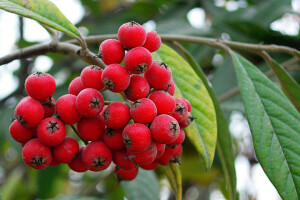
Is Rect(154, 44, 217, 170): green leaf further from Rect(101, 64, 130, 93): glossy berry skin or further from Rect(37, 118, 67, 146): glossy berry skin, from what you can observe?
Rect(37, 118, 67, 146): glossy berry skin

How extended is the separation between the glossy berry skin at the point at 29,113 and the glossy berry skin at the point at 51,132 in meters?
0.03

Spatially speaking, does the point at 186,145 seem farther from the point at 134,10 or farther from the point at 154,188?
the point at 134,10

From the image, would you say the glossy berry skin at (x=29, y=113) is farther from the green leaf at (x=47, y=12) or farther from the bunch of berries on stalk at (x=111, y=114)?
the green leaf at (x=47, y=12)

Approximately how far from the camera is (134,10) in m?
3.67

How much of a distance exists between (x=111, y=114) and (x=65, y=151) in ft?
0.73

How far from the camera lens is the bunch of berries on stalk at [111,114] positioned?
3.86ft

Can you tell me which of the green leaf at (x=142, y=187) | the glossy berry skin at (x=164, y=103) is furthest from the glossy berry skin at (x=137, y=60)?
the green leaf at (x=142, y=187)

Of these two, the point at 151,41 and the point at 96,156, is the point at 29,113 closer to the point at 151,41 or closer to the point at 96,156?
the point at 96,156

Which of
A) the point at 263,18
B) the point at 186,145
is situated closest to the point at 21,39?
the point at 186,145

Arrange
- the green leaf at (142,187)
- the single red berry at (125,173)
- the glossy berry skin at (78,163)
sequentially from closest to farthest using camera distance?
the glossy berry skin at (78,163), the single red berry at (125,173), the green leaf at (142,187)

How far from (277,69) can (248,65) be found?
0.71ft

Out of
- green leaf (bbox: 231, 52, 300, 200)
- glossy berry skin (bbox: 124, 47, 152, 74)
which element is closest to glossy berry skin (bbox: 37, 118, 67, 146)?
glossy berry skin (bbox: 124, 47, 152, 74)

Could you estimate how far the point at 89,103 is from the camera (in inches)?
45.9

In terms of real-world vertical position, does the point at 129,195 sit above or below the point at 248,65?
below
